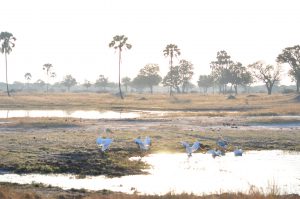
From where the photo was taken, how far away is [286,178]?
803 inches

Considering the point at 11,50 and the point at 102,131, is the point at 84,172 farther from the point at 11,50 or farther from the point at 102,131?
the point at 11,50

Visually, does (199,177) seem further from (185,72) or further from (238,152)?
(185,72)

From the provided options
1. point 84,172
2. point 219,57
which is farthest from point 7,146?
point 219,57

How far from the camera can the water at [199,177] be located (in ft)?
60.6

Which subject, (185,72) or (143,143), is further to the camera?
(185,72)

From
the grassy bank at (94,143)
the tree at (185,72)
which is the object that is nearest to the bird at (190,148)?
the grassy bank at (94,143)

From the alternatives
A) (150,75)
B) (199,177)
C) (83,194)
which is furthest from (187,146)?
(150,75)

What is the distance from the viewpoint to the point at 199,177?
20906mm

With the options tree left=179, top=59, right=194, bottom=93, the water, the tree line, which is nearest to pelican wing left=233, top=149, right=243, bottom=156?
the water

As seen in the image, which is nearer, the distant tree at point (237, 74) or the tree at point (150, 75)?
the distant tree at point (237, 74)

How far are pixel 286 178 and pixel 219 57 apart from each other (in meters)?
147

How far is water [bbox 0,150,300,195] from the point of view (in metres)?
18.5

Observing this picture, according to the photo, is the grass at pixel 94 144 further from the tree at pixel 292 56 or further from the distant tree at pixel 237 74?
the distant tree at pixel 237 74

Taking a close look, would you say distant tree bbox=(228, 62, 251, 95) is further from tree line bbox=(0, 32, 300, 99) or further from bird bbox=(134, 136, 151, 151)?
bird bbox=(134, 136, 151, 151)
